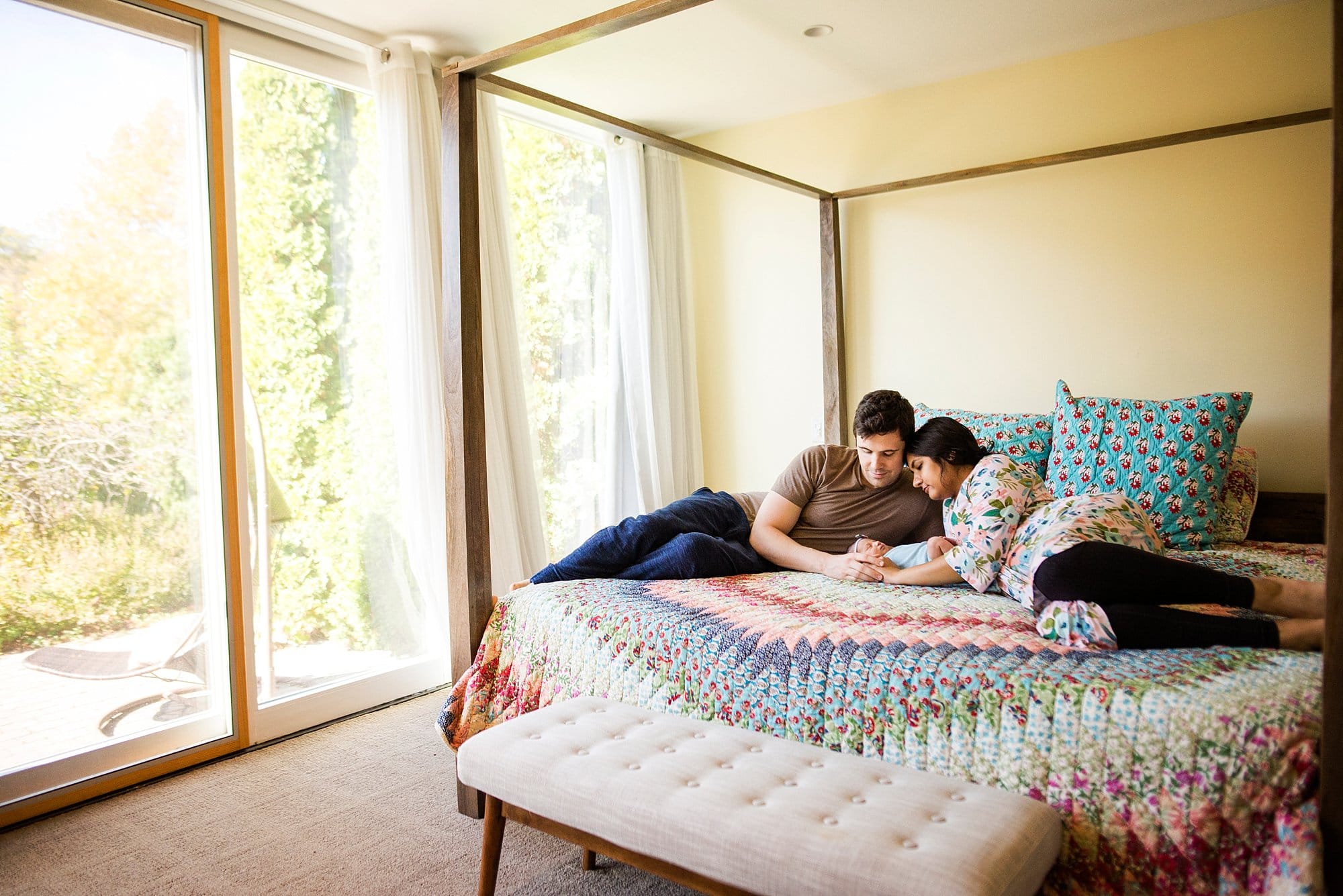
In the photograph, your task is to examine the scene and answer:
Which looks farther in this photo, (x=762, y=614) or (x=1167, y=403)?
(x=1167, y=403)

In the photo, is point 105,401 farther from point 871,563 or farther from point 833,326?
point 833,326

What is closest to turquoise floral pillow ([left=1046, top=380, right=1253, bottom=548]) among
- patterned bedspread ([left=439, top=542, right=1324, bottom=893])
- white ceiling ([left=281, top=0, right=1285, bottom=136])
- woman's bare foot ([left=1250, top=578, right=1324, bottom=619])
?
patterned bedspread ([left=439, top=542, right=1324, bottom=893])

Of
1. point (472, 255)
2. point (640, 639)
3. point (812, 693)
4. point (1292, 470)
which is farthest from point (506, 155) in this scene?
point (1292, 470)

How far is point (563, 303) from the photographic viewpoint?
163 inches

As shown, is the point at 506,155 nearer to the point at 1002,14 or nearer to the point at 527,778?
the point at 1002,14

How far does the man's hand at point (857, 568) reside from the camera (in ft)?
8.70

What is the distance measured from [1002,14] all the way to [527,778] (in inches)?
113

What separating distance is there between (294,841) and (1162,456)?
2773 mm

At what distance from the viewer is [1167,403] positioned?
3.03 metres

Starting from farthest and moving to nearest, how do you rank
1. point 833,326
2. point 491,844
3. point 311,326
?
point 833,326, point 311,326, point 491,844

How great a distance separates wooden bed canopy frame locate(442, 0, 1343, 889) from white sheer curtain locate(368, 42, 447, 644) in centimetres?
54

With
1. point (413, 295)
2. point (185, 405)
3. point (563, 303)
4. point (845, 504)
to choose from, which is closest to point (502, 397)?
point (413, 295)

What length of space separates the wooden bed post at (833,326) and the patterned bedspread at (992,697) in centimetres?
167

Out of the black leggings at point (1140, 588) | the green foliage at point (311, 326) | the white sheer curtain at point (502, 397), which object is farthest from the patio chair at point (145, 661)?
the black leggings at point (1140, 588)
